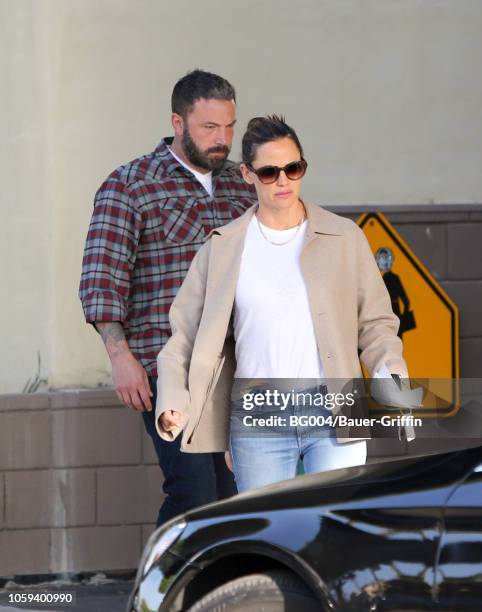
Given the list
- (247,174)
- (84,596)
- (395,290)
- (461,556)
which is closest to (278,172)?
(247,174)

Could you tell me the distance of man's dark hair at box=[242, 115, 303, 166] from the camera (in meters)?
5.32

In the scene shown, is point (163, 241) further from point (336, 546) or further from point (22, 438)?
point (336, 546)

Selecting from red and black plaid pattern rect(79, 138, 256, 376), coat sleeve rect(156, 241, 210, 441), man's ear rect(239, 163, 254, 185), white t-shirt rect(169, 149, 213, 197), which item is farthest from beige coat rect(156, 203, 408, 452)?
white t-shirt rect(169, 149, 213, 197)

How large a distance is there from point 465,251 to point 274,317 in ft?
10.3

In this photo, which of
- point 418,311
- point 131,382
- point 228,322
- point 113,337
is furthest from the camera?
point 418,311

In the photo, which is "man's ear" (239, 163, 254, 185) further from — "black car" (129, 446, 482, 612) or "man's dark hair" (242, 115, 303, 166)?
"black car" (129, 446, 482, 612)

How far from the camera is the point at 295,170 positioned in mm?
5277

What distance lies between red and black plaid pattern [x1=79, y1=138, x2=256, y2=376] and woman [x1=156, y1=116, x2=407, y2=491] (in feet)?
2.73

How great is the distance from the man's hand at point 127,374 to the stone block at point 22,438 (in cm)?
165

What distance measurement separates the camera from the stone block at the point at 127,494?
7.85 meters

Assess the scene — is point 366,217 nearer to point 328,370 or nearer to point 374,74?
point 374,74

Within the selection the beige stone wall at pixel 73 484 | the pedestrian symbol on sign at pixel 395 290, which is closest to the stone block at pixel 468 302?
the pedestrian symbol on sign at pixel 395 290

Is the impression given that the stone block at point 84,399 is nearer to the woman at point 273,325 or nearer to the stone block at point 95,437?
the stone block at point 95,437

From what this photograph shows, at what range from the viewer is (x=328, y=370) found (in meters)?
5.16
